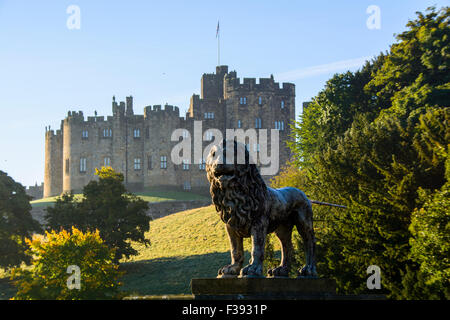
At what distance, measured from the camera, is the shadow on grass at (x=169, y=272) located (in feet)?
130

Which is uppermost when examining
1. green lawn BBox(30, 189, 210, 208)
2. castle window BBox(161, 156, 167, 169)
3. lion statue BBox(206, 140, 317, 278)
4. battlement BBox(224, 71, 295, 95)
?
battlement BBox(224, 71, 295, 95)

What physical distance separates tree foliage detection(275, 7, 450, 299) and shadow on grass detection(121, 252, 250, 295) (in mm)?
9767

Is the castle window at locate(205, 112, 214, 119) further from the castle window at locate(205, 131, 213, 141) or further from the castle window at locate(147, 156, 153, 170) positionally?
the castle window at locate(147, 156, 153, 170)

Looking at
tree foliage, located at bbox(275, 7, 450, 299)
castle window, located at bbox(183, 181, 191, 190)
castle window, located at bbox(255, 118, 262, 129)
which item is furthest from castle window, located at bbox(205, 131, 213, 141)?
tree foliage, located at bbox(275, 7, 450, 299)

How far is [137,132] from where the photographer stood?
97.2 meters

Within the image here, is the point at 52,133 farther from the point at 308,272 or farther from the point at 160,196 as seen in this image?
the point at 308,272

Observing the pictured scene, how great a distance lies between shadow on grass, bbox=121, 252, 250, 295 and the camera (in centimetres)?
3976

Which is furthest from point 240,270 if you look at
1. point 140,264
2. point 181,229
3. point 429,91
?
point 181,229

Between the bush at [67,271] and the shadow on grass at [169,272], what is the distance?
196 inches

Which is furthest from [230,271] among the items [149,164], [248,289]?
[149,164]

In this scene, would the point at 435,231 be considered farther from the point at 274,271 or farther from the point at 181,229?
the point at 181,229
